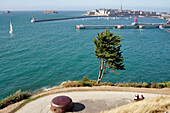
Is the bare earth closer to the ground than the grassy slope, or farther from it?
closer to the ground

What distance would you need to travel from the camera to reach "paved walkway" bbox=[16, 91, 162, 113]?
1666cm

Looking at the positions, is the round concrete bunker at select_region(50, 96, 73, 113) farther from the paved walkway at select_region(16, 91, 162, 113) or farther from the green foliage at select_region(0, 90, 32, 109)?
the green foliage at select_region(0, 90, 32, 109)

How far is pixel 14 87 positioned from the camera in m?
31.4

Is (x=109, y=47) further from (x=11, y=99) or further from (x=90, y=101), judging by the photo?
(x=11, y=99)

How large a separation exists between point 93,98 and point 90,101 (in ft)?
2.54

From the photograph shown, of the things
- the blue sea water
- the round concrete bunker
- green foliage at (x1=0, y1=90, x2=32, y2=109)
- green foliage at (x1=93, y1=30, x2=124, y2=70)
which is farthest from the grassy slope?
the blue sea water

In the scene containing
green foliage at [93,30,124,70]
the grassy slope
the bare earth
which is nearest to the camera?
the grassy slope

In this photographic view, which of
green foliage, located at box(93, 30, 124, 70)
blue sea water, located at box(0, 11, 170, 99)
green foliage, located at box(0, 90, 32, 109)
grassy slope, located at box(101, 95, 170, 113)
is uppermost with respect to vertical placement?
green foliage, located at box(93, 30, 124, 70)

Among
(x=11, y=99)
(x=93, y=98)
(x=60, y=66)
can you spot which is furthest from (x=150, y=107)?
(x=60, y=66)

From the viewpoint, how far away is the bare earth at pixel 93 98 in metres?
16.8

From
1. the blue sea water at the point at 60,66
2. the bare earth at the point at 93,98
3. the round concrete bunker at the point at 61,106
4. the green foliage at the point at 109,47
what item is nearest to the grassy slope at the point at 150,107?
the bare earth at the point at 93,98

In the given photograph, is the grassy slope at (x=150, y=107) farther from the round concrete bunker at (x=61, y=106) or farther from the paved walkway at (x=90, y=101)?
the round concrete bunker at (x=61, y=106)

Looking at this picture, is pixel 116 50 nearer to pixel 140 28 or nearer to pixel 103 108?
pixel 103 108

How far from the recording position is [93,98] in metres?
18.7
